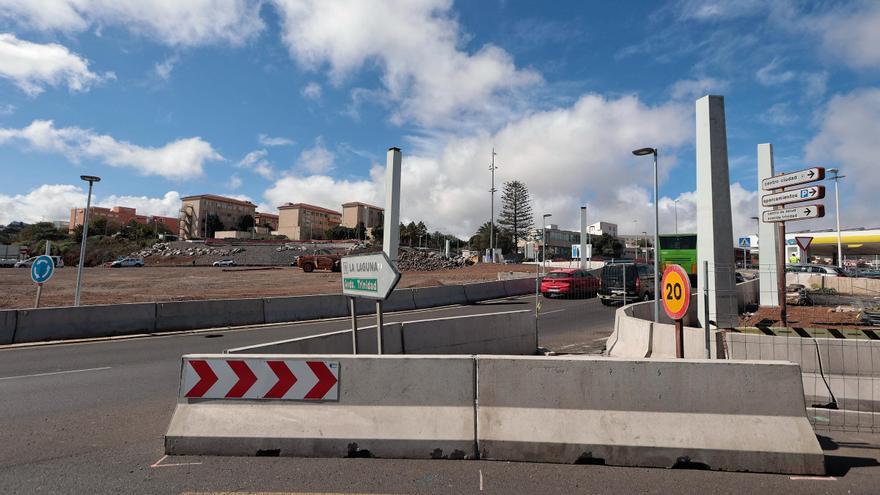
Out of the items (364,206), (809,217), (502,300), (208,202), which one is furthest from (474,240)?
(809,217)

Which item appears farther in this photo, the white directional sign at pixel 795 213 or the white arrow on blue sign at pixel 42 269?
the white arrow on blue sign at pixel 42 269

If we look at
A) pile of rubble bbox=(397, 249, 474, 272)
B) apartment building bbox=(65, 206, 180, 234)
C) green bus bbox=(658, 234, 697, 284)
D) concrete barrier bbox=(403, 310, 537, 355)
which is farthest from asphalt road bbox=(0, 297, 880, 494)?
apartment building bbox=(65, 206, 180, 234)

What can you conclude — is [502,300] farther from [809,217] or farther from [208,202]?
[208,202]

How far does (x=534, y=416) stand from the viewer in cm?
464

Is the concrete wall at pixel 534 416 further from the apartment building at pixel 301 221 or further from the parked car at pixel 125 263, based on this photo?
the apartment building at pixel 301 221

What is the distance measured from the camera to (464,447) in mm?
4586

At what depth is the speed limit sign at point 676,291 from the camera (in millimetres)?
6746

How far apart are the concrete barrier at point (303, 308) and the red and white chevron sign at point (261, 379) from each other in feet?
42.0

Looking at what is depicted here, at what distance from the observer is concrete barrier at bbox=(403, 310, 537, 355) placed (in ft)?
29.4

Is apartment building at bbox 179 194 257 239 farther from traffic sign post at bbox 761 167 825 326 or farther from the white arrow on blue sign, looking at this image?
traffic sign post at bbox 761 167 825 326

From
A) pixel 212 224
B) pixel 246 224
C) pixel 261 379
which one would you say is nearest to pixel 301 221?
pixel 246 224

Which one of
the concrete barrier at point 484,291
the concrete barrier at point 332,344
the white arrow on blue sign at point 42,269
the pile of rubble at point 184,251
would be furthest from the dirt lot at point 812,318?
the pile of rubble at point 184,251

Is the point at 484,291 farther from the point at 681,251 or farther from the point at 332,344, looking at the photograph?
the point at 332,344

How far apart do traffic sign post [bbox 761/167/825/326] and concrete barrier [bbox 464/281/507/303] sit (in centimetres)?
1533
